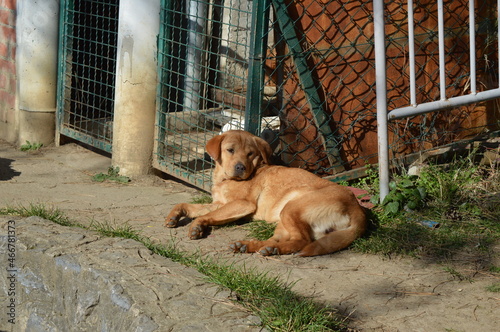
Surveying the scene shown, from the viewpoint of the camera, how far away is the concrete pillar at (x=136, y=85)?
6441 millimetres

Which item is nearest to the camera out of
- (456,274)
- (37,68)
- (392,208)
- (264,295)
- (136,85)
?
(264,295)

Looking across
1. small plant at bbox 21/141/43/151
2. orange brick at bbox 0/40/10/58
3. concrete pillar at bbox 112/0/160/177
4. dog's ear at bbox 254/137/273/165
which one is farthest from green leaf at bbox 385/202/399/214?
orange brick at bbox 0/40/10/58

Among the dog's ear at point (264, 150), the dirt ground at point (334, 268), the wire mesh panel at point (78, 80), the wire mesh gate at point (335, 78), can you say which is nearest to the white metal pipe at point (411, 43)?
the wire mesh gate at point (335, 78)

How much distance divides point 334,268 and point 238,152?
140cm

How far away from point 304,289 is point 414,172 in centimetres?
223

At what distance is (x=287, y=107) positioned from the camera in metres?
5.73

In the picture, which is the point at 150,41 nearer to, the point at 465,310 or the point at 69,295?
the point at 69,295

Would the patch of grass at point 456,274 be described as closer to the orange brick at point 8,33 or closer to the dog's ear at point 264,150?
the dog's ear at point 264,150

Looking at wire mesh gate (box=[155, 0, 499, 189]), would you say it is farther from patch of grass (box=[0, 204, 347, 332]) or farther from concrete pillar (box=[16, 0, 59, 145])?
concrete pillar (box=[16, 0, 59, 145])

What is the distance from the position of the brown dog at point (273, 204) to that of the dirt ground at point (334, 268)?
10 centimetres

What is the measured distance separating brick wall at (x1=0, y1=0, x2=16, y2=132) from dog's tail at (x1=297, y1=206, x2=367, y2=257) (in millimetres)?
4870

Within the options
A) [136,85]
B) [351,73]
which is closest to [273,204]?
[351,73]

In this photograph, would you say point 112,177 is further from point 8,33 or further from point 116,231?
point 8,33

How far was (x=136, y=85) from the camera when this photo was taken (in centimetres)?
657
